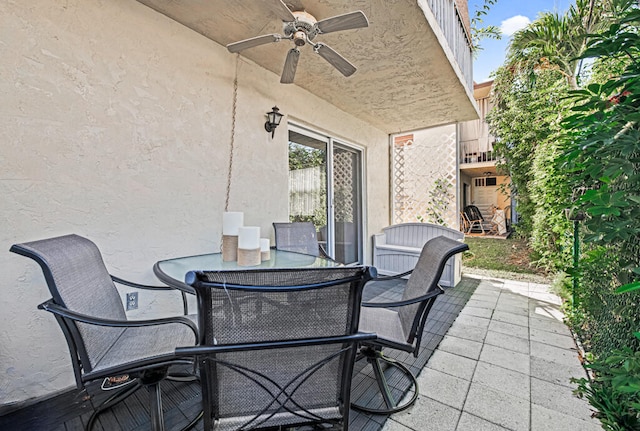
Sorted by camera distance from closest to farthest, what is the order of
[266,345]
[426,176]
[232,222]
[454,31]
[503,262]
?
1. [266,345]
2. [232,222]
3. [454,31]
4. [503,262]
5. [426,176]

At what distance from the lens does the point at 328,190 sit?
4059mm

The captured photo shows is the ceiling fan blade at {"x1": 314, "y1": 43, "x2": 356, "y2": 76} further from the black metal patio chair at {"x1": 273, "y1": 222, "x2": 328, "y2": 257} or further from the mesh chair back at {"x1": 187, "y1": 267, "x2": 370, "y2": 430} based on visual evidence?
the mesh chair back at {"x1": 187, "y1": 267, "x2": 370, "y2": 430}

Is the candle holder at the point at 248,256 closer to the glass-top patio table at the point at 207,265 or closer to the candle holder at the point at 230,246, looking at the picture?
the glass-top patio table at the point at 207,265

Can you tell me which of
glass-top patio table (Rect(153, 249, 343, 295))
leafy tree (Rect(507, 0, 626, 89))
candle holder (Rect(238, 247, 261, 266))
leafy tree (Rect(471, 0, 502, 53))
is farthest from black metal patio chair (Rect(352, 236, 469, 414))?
leafy tree (Rect(471, 0, 502, 53))

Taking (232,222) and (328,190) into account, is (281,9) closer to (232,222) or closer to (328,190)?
(232,222)

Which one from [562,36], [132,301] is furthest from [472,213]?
[132,301]

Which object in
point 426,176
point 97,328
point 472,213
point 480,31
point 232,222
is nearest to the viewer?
point 97,328

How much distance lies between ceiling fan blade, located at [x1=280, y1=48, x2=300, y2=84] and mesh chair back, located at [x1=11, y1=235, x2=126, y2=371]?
191 centimetres

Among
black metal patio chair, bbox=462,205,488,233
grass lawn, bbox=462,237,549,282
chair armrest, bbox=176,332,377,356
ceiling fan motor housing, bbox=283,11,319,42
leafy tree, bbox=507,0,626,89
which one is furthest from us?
black metal patio chair, bbox=462,205,488,233

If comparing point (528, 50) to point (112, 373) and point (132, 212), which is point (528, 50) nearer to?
point (132, 212)

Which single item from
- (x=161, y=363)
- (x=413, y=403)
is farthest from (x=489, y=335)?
(x=161, y=363)

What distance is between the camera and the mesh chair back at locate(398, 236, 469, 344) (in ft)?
4.63

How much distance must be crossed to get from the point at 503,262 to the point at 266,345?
589 centimetres

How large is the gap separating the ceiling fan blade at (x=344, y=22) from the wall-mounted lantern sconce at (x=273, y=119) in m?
1.10
